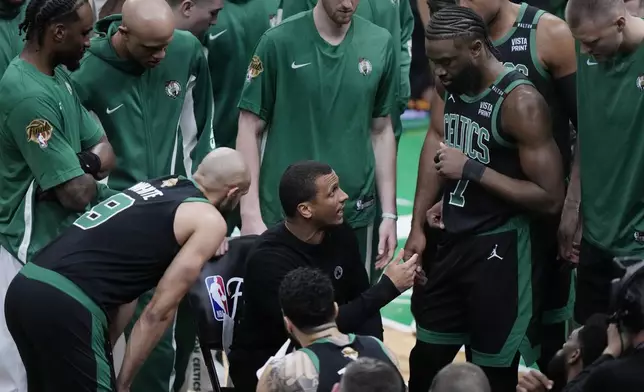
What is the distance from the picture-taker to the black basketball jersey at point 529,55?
5.47 meters

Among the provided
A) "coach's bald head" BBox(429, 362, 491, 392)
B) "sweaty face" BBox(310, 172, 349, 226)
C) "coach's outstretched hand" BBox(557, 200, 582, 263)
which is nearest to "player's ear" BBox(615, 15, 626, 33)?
"coach's outstretched hand" BBox(557, 200, 582, 263)

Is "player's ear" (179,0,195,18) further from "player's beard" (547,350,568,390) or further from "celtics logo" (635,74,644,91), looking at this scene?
"player's beard" (547,350,568,390)

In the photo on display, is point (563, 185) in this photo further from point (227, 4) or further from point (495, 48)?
point (227, 4)

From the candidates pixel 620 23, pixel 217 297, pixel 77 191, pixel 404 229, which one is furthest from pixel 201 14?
pixel 404 229

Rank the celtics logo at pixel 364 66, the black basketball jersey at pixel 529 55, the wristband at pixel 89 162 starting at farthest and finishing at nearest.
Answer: the celtics logo at pixel 364 66 < the black basketball jersey at pixel 529 55 < the wristband at pixel 89 162

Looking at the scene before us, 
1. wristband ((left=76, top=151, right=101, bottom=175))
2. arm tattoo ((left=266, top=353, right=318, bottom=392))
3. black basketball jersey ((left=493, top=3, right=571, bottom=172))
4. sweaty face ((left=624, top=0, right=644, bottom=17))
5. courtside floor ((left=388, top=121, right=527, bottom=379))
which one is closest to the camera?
arm tattoo ((left=266, top=353, right=318, bottom=392))

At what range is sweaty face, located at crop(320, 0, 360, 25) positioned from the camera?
18.9 feet

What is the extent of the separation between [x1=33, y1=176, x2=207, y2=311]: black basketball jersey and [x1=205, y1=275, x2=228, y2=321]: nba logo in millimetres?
272

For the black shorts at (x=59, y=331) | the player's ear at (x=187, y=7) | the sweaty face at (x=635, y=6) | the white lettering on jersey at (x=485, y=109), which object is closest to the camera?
the black shorts at (x=59, y=331)

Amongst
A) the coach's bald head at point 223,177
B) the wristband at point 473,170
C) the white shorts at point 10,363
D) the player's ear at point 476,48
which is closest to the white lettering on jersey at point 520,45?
the player's ear at point 476,48

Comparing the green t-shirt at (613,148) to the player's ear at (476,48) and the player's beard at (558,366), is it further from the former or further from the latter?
the player's beard at (558,366)

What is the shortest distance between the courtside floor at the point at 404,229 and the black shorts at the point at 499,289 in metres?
1.48

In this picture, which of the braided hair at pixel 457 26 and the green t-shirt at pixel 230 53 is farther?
the green t-shirt at pixel 230 53

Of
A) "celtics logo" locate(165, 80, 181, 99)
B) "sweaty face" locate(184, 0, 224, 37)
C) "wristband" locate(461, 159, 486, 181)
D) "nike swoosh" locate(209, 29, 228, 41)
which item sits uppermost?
"sweaty face" locate(184, 0, 224, 37)
